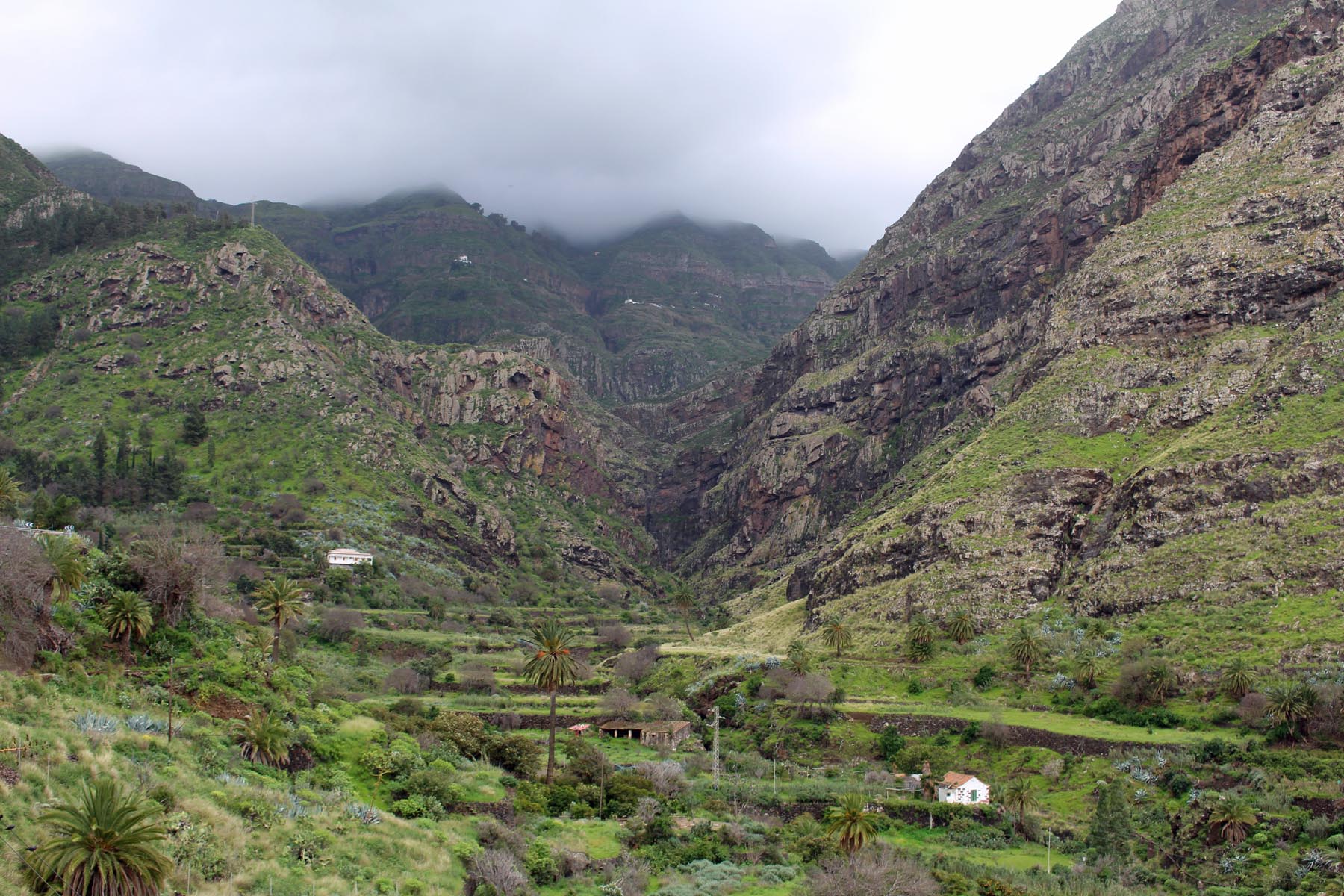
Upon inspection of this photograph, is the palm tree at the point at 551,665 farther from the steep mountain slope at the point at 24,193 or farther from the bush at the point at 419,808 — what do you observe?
the steep mountain slope at the point at 24,193

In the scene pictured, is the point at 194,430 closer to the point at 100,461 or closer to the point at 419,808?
the point at 100,461

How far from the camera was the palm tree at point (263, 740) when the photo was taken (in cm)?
3653

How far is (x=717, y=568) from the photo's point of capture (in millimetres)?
185375

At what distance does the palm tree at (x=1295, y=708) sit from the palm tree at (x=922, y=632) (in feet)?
89.8

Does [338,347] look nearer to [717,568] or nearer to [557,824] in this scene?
[717,568]

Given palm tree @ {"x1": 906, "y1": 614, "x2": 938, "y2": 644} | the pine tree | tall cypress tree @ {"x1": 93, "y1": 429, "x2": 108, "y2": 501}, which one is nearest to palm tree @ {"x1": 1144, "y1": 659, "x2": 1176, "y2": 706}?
palm tree @ {"x1": 906, "y1": 614, "x2": 938, "y2": 644}

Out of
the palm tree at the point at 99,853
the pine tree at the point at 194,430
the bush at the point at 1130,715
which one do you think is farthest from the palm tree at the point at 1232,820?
the pine tree at the point at 194,430

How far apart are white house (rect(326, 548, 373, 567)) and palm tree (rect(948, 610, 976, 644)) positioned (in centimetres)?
6760

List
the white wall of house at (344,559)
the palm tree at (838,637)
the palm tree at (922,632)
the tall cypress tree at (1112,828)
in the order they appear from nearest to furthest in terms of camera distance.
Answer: the tall cypress tree at (1112,828) → the palm tree at (922,632) → the palm tree at (838,637) → the white wall of house at (344,559)

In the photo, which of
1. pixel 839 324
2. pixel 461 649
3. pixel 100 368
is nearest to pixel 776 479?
pixel 839 324

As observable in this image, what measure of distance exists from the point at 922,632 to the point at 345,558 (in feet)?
220

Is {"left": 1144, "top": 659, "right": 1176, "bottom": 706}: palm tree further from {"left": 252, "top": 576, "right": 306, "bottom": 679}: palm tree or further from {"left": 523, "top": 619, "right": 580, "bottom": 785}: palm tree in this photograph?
{"left": 252, "top": 576, "right": 306, "bottom": 679}: palm tree

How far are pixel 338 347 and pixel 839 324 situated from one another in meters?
92.6

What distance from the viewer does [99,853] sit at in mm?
22047
